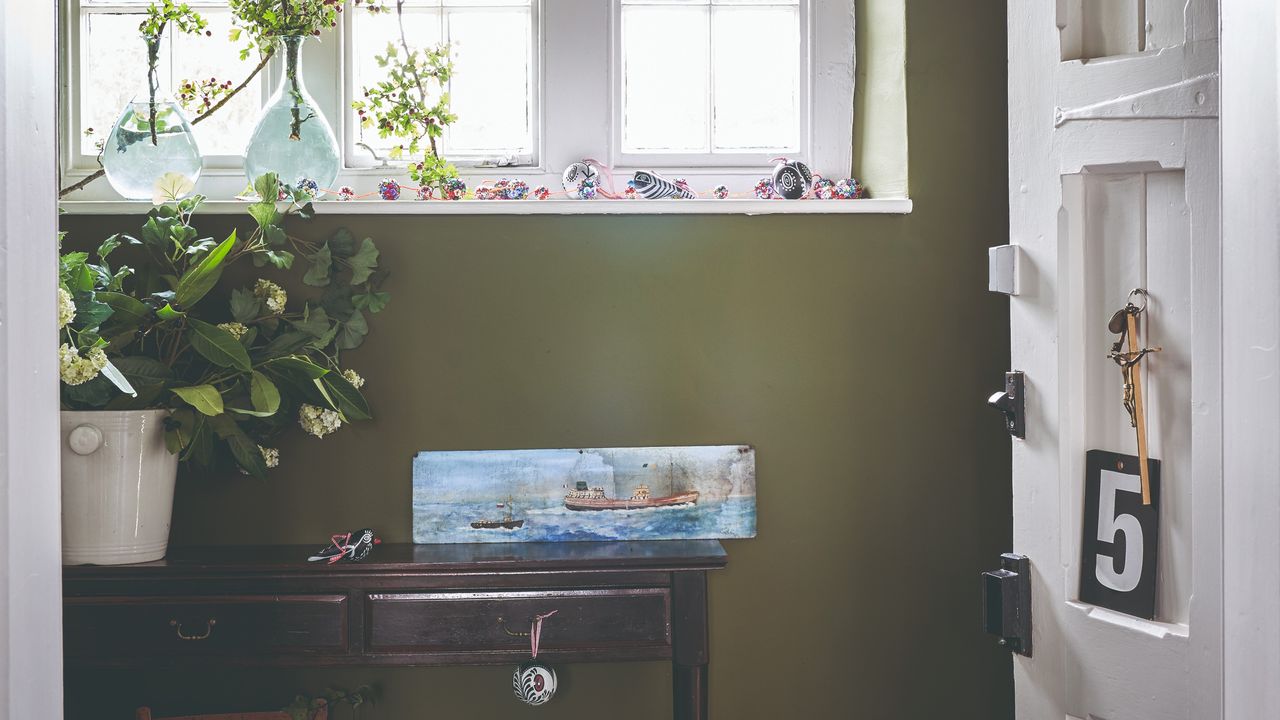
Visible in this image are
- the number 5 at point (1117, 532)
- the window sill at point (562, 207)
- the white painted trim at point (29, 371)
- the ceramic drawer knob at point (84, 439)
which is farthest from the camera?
the window sill at point (562, 207)

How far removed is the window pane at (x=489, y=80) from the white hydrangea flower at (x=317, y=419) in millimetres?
765

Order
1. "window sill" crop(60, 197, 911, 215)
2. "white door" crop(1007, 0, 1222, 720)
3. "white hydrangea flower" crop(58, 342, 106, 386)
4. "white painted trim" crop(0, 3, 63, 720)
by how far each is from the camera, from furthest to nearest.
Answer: "window sill" crop(60, 197, 911, 215) → "white hydrangea flower" crop(58, 342, 106, 386) → "white door" crop(1007, 0, 1222, 720) → "white painted trim" crop(0, 3, 63, 720)

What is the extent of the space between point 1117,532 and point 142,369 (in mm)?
1830

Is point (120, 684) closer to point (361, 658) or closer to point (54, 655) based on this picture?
point (361, 658)

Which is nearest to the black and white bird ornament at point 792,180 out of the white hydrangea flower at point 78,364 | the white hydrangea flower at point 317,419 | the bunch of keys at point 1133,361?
the bunch of keys at point 1133,361

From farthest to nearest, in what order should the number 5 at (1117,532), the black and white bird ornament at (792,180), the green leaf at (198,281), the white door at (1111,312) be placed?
the black and white bird ornament at (792,180)
the green leaf at (198,281)
the number 5 at (1117,532)
the white door at (1111,312)

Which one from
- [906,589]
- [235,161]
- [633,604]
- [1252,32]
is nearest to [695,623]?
[633,604]

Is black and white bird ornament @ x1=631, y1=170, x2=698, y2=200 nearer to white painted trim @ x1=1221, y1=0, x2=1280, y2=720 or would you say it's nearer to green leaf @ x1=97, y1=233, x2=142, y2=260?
green leaf @ x1=97, y1=233, x2=142, y2=260

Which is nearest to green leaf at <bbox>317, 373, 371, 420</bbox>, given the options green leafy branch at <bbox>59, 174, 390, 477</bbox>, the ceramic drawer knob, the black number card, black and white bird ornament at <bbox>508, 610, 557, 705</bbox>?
green leafy branch at <bbox>59, 174, 390, 477</bbox>

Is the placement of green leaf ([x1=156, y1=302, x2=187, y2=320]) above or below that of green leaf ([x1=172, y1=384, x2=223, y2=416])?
above

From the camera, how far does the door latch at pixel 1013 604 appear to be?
1.54 metres

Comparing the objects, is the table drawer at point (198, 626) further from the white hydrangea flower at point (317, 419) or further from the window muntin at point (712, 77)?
the window muntin at point (712, 77)

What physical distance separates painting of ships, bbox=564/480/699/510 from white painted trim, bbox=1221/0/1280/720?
124 cm

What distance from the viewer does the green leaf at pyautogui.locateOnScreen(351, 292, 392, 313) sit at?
6.28ft
